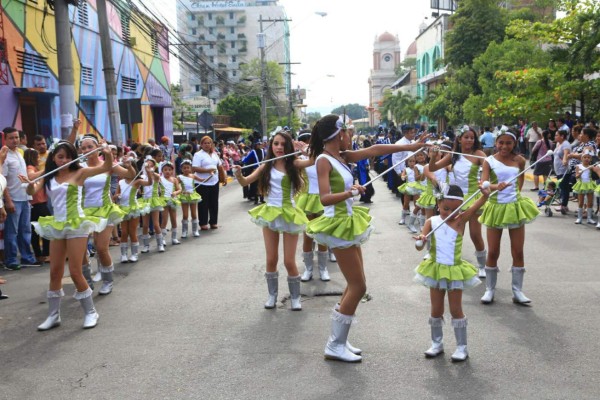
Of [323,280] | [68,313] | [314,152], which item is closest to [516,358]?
[314,152]

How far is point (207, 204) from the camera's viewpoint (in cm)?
1513

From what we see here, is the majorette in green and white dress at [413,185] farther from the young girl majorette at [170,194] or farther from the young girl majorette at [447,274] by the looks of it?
the young girl majorette at [447,274]

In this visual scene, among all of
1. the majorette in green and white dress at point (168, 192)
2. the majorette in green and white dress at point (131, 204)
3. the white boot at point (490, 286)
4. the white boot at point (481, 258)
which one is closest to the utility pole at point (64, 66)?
the majorette in green and white dress at point (168, 192)

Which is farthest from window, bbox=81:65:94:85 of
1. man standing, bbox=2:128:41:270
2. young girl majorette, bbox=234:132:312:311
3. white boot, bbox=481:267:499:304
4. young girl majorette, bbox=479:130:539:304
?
white boot, bbox=481:267:499:304

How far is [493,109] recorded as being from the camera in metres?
26.1

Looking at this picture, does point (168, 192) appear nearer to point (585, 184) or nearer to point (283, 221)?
point (283, 221)

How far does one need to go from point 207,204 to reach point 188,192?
1345 mm

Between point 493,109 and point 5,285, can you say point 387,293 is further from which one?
point 493,109

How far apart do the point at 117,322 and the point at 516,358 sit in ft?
13.5

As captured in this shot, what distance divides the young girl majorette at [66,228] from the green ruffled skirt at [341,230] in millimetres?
2638

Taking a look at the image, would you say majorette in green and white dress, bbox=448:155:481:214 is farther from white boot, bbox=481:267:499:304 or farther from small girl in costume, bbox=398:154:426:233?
small girl in costume, bbox=398:154:426:233

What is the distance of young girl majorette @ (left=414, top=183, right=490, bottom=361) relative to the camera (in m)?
5.82

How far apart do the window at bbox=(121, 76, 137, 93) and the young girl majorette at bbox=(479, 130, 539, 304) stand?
74.6 feet

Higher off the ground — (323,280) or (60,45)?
(60,45)
